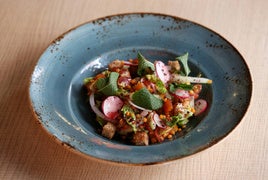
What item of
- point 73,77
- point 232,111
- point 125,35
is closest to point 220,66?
point 232,111

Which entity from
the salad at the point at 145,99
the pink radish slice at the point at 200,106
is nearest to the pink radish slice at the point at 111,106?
the salad at the point at 145,99

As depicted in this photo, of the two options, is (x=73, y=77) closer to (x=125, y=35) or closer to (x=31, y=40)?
(x=125, y=35)

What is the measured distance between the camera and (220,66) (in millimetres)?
1860

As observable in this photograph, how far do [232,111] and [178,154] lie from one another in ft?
1.13

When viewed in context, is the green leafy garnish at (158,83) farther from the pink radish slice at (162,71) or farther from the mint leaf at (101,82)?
the mint leaf at (101,82)

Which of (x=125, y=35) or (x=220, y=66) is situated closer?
(x=220, y=66)

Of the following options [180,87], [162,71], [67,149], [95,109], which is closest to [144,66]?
[162,71]

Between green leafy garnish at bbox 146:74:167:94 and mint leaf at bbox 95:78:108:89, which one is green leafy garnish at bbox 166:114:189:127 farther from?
mint leaf at bbox 95:78:108:89

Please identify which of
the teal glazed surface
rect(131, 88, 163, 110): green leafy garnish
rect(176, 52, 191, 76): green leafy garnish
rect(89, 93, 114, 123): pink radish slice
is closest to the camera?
the teal glazed surface

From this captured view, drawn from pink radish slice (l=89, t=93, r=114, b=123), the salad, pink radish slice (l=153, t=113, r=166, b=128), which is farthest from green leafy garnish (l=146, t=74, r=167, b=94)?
pink radish slice (l=89, t=93, r=114, b=123)

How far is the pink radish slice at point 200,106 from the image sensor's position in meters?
1.79

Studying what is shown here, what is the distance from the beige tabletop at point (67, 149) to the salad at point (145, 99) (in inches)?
7.2

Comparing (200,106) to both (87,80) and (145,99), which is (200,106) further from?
(87,80)

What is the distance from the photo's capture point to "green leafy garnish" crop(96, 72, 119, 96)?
5.83 ft
